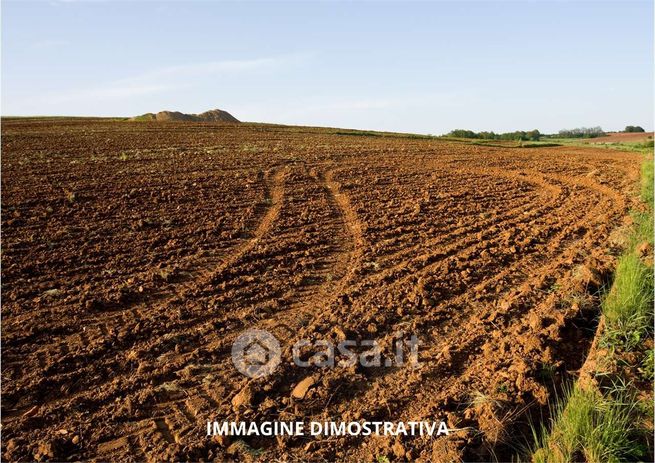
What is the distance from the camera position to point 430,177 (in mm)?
14445

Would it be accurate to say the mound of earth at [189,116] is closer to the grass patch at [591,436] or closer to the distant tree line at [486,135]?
the distant tree line at [486,135]

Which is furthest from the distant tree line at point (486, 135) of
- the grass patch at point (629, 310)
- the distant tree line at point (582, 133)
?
the grass patch at point (629, 310)

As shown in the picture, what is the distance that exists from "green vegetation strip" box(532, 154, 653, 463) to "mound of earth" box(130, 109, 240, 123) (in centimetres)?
3804

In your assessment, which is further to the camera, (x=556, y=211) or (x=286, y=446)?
(x=556, y=211)

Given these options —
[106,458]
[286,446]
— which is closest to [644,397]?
[286,446]

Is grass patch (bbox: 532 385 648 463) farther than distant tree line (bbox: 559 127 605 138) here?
No

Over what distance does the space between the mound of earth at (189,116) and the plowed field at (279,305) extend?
31977mm

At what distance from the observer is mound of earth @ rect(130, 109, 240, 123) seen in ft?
Result: 143

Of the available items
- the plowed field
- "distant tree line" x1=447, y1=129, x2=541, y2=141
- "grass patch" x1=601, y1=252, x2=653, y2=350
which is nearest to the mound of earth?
"distant tree line" x1=447, y1=129, x2=541, y2=141

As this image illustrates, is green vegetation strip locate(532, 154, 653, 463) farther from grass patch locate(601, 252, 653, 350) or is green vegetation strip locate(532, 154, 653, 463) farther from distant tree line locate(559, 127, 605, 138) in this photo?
distant tree line locate(559, 127, 605, 138)

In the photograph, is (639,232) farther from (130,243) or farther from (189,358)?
(130,243)

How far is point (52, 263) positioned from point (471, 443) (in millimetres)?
6145

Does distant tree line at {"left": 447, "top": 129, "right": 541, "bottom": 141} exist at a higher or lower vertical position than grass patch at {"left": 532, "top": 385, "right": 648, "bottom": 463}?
higher

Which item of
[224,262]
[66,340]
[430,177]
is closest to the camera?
[66,340]
